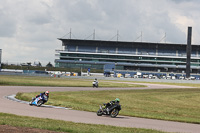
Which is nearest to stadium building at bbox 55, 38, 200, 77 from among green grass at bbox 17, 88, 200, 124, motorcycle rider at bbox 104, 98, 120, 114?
green grass at bbox 17, 88, 200, 124

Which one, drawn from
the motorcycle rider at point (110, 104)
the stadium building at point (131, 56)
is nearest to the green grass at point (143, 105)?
the motorcycle rider at point (110, 104)

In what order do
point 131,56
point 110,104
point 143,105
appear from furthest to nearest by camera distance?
point 131,56
point 143,105
point 110,104

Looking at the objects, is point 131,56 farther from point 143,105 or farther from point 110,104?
point 110,104

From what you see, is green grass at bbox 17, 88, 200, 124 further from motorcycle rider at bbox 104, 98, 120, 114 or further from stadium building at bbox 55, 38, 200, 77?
stadium building at bbox 55, 38, 200, 77

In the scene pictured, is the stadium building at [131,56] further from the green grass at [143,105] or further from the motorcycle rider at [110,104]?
the motorcycle rider at [110,104]

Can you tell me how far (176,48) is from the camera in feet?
616

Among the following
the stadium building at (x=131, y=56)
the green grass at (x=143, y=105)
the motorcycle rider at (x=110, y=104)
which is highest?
the stadium building at (x=131, y=56)

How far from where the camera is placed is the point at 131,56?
611 feet

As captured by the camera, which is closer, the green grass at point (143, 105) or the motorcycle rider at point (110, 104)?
the motorcycle rider at point (110, 104)

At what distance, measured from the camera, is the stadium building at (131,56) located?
18500 cm

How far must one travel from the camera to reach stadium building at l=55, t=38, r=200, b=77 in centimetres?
18500

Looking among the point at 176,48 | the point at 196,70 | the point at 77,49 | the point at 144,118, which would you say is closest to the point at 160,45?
the point at 176,48

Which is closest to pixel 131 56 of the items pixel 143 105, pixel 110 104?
pixel 143 105

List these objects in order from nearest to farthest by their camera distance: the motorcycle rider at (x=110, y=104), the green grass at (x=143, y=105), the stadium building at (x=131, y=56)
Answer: the motorcycle rider at (x=110, y=104)
the green grass at (x=143, y=105)
the stadium building at (x=131, y=56)
